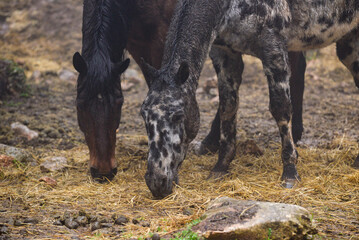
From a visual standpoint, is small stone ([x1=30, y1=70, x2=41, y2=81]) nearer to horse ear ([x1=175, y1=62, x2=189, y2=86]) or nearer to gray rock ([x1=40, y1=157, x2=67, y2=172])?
gray rock ([x1=40, y1=157, x2=67, y2=172])

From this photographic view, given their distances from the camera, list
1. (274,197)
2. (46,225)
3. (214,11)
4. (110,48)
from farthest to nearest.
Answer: (110,48), (214,11), (274,197), (46,225)

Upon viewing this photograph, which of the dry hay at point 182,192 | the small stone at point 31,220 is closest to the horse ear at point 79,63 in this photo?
the dry hay at point 182,192

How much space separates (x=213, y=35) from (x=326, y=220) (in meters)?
1.87

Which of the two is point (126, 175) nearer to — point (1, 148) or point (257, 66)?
point (1, 148)

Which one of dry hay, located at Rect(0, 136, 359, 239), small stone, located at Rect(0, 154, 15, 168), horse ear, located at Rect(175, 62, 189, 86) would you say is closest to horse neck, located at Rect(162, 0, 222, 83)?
horse ear, located at Rect(175, 62, 189, 86)

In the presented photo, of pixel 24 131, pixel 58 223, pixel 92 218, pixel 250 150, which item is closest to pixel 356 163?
pixel 250 150

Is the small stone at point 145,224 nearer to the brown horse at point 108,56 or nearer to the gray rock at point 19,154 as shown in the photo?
the brown horse at point 108,56

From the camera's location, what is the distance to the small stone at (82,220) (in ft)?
10.0

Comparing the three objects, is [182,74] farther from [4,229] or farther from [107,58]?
[4,229]

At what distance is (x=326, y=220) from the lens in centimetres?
303

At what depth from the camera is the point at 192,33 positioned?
3.72 metres

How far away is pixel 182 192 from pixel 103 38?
1.65 m

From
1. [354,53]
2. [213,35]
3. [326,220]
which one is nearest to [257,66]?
[354,53]

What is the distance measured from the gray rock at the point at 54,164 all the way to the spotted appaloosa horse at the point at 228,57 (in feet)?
4.97
